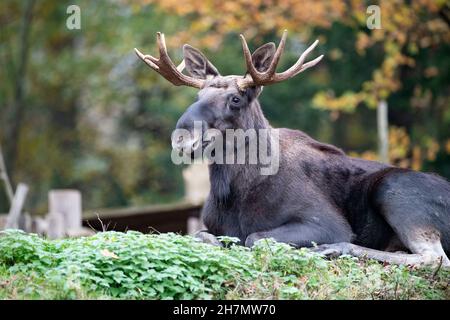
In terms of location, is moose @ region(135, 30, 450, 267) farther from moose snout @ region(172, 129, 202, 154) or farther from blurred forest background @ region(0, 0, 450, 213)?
blurred forest background @ region(0, 0, 450, 213)

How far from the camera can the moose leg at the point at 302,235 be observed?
29.5ft

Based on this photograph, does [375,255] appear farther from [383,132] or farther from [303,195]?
[383,132]

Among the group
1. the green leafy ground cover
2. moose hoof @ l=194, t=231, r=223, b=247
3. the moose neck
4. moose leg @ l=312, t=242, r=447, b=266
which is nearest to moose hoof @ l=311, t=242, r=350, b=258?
moose leg @ l=312, t=242, r=447, b=266

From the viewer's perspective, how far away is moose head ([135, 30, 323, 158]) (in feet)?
29.5

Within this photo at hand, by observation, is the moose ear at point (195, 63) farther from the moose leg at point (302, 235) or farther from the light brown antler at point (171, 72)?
the moose leg at point (302, 235)

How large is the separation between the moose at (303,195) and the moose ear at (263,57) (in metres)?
0.01

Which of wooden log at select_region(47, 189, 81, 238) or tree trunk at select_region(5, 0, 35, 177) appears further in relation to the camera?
tree trunk at select_region(5, 0, 35, 177)

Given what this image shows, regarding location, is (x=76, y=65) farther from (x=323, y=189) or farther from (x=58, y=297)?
(x=58, y=297)

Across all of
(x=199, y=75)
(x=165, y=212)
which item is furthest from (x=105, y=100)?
(x=199, y=75)

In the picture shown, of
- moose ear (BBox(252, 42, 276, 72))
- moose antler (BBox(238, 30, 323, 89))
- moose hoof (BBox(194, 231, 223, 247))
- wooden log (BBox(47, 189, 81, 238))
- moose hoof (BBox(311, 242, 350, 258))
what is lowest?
wooden log (BBox(47, 189, 81, 238))

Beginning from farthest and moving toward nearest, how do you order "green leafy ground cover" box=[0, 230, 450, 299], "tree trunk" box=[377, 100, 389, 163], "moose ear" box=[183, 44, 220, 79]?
1. "tree trunk" box=[377, 100, 389, 163]
2. "moose ear" box=[183, 44, 220, 79]
3. "green leafy ground cover" box=[0, 230, 450, 299]

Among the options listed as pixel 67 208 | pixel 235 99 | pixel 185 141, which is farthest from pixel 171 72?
pixel 67 208

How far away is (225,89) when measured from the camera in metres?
9.47

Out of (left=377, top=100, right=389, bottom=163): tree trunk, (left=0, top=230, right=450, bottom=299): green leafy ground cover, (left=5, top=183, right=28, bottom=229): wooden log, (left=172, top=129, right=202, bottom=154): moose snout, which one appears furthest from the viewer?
(left=377, top=100, right=389, bottom=163): tree trunk
